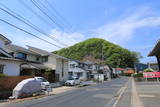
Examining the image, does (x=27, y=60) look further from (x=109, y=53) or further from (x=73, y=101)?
(x=109, y=53)

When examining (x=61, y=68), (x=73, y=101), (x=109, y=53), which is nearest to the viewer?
(x=73, y=101)

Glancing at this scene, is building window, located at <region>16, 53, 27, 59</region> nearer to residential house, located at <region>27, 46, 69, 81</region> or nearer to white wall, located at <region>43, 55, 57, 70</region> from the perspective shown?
residential house, located at <region>27, 46, 69, 81</region>

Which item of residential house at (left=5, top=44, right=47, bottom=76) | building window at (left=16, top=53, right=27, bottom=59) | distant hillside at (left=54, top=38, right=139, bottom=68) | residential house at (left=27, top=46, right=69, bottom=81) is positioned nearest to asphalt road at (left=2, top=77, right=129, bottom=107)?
residential house at (left=5, top=44, right=47, bottom=76)

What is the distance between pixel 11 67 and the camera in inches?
723

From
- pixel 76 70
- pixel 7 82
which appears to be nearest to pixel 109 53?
pixel 76 70

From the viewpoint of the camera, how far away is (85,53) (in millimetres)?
86250

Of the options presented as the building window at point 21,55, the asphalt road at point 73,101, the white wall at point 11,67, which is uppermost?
the building window at point 21,55

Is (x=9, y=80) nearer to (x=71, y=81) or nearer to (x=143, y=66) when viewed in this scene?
(x=71, y=81)

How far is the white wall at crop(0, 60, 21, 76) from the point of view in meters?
17.5

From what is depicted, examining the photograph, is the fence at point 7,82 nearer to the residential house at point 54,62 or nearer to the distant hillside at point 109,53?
the residential house at point 54,62

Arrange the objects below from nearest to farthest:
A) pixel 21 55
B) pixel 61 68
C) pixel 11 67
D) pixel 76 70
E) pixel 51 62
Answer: pixel 11 67 < pixel 21 55 < pixel 51 62 < pixel 61 68 < pixel 76 70

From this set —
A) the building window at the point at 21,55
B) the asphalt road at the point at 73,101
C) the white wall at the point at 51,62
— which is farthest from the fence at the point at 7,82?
the white wall at the point at 51,62

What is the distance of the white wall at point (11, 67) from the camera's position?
17469 mm

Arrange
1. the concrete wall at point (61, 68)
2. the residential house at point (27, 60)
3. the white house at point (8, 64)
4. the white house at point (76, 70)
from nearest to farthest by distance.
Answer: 1. the white house at point (8, 64)
2. the residential house at point (27, 60)
3. the concrete wall at point (61, 68)
4. the white house at point (76, 70)
